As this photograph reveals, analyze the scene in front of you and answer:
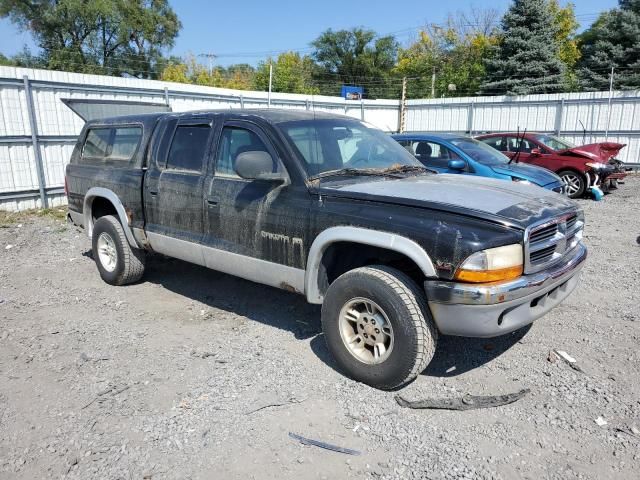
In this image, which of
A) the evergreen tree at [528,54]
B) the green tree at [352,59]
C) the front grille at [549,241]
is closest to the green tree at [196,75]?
the green tree at [352,59]

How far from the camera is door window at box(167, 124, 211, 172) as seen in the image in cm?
465

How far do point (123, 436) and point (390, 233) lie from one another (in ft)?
6.81

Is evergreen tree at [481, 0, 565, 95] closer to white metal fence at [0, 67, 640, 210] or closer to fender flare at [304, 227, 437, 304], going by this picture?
white metal fence at [0, 67, 640, 210]

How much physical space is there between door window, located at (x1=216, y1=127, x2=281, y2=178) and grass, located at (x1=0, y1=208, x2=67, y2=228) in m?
6.64

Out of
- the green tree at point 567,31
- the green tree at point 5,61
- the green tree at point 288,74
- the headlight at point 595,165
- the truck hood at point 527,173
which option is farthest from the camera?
the green tree at point 288,74

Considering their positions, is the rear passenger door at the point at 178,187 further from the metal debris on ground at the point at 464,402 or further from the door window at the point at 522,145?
the door window at the point at 522,145

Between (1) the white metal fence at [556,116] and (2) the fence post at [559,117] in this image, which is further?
(2) the fence post at [559,117]

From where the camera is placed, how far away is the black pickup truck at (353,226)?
123 inches

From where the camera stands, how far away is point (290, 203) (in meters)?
3.84

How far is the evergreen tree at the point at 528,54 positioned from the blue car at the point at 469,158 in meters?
20.4

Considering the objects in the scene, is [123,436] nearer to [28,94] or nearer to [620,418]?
[620,418]

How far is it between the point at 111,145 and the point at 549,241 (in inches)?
185

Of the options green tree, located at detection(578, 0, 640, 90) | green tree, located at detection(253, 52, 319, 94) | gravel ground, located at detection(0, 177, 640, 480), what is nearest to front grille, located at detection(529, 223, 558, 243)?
gravel ground, located at detection(0, 177, 640, 480)

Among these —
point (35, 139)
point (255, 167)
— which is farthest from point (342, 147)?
point (35, 139)
